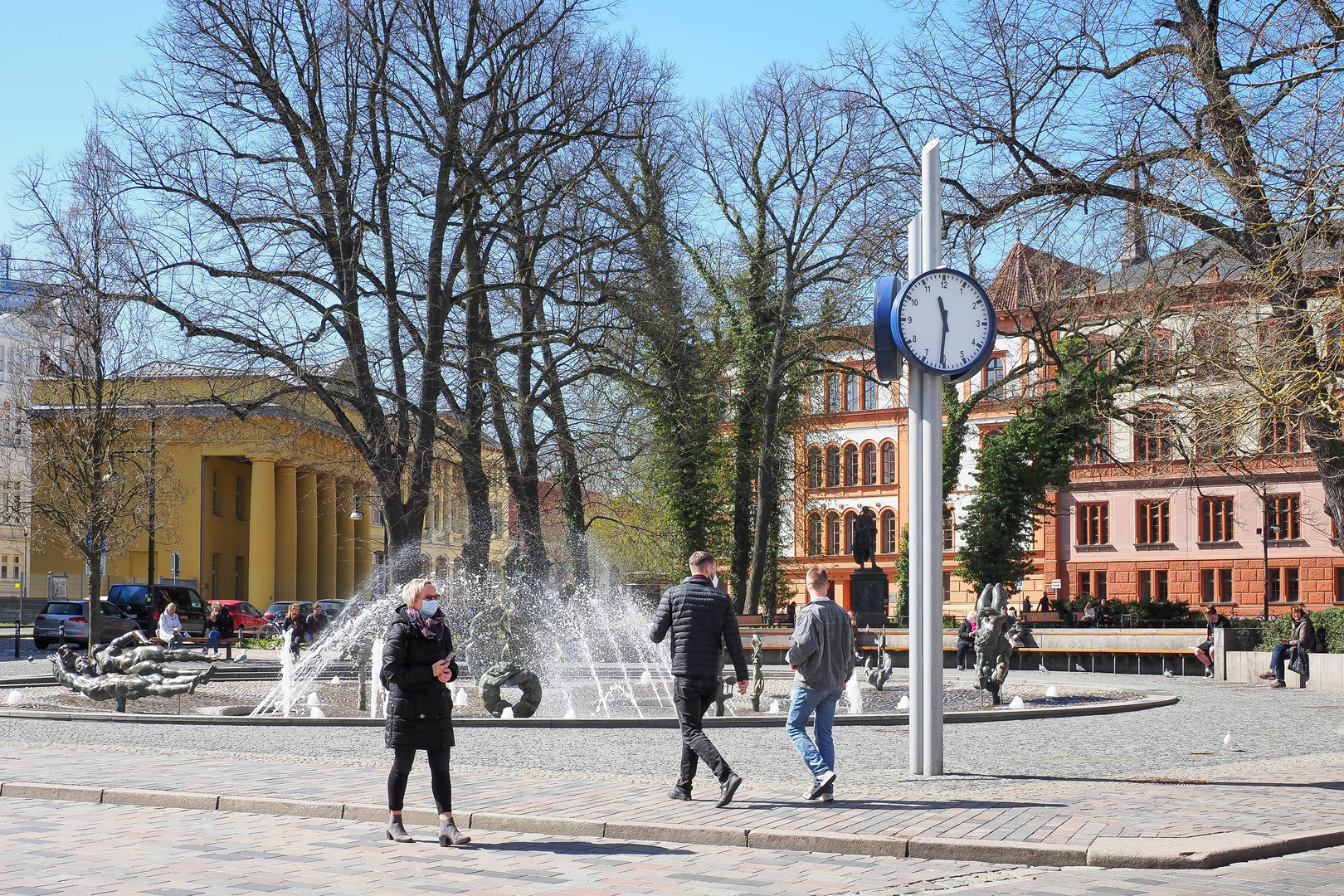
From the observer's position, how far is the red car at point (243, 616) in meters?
57.0

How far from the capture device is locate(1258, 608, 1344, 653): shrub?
29797 millimetres

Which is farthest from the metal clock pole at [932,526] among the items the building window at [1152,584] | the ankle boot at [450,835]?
the building window at [1152,584]

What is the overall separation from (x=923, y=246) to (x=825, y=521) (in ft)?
239

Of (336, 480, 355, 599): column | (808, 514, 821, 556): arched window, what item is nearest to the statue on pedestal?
(808, 514, 821, 556): arched window

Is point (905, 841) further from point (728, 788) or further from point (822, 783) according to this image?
point (728, 788)

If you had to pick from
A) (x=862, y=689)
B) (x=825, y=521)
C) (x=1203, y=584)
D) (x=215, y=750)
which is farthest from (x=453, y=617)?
(x=825, y=521)

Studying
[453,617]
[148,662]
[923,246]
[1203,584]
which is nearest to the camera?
[923,246]

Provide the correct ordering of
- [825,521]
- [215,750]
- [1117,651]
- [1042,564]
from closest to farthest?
[215,750]
[1117,651]
[1042,564]
[825,521]

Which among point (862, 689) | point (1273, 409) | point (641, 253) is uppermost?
point (641, 253)

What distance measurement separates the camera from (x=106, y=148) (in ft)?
93.6

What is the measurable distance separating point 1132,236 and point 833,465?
209ft

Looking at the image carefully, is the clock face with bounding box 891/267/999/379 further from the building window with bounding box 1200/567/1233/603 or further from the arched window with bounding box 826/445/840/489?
the arched window with bounding box 826/445/840/489

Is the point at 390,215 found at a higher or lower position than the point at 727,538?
higher

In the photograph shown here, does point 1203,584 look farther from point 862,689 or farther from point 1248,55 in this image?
point 1248,55
